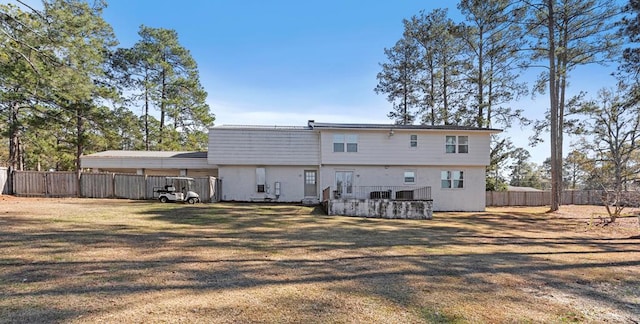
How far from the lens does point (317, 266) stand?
566cm

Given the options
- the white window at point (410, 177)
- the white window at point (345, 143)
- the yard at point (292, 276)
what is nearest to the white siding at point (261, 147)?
the white window at point (345, 143)

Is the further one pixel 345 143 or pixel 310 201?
pixel 310 201

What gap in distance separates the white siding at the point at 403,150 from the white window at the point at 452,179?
29.1 inches

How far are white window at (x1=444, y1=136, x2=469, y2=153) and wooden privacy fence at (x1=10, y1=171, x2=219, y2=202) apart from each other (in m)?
14.2

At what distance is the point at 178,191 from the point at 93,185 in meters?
5.01

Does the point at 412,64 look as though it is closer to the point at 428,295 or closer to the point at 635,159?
the point at 635,159

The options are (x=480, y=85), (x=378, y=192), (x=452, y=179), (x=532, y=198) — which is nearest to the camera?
(x=378, y=192)

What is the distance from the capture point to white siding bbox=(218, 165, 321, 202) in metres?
19.0

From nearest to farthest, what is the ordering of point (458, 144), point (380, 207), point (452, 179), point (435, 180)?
point (380, 207)
point (458, 144)
point (435, 180)
point (452, 179)

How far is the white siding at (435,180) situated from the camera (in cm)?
1877

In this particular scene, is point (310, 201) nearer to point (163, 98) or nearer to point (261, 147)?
point (261, 147)

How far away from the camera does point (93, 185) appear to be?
17281 millimetres

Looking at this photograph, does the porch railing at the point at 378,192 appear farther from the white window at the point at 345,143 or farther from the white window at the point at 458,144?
the white window at the point at 458,144

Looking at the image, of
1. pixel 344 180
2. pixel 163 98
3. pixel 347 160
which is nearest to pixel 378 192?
pixel 344 180
